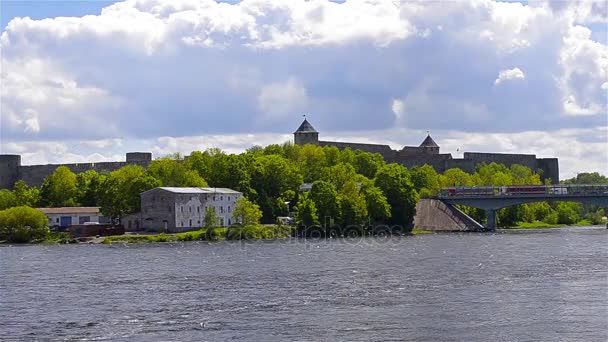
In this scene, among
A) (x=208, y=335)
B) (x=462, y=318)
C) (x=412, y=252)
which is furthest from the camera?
(x=412, y=252)

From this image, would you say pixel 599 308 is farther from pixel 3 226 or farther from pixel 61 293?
pixel 3 226

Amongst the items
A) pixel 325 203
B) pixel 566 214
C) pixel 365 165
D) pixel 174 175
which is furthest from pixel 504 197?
→ pixel 174 175

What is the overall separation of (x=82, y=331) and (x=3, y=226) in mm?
80976

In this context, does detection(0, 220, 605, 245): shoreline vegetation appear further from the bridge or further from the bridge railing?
the bridge railing

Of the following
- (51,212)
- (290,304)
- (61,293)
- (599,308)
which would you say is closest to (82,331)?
(290,304)

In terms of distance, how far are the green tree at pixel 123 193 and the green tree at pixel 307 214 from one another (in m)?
21.1

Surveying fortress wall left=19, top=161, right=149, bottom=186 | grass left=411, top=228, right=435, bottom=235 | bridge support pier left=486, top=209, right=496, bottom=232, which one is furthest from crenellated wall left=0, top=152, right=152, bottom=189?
bridge support pier left=486, top=209, right=496, bottom=232

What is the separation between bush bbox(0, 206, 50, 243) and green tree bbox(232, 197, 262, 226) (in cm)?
2171

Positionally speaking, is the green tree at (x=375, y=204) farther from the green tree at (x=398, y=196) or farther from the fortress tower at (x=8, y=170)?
the fortress tower at (x=8, y=170)

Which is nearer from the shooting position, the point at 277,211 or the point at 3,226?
the point at 3,226

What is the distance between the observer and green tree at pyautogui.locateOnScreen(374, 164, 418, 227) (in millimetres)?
130500

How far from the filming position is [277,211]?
137375 millimetres

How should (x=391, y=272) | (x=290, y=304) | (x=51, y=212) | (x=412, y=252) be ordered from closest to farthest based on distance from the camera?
(x=290, y=304) < (x=391, y=272) < (x=412, y=252) < (x=51, y=212)

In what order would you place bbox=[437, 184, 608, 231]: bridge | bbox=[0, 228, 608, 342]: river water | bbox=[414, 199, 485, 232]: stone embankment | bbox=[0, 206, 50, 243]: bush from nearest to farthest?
bbox=[0, 228, 608, 342]: river water → bbox=[0, 206, 50, 243]: bush → bbox=[437, 184, 608, 231]: bridge → bbox=[414, 199, 485, 232]: stone embankment
